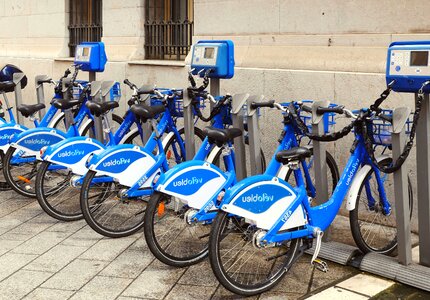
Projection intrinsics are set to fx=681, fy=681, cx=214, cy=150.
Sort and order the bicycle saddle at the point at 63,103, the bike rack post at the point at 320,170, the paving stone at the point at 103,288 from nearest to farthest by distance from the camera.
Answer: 1. the paving stone at the point at 103,288
2. the bike rack post at the point at 320,170
3. the bicycle saddle at the point at 63,103

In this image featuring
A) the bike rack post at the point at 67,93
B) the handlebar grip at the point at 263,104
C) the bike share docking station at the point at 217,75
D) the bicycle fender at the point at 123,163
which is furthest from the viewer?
the bike rack post at the point at 67,93

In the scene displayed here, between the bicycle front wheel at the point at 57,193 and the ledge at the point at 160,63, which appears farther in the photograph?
the ledge at the point at 160,63

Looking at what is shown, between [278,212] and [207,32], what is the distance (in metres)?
3.77

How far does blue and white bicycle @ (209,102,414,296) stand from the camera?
4.08 meters

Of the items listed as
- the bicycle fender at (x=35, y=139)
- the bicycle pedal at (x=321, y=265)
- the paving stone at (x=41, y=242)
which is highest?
the bicycle fender at (x=35, y=139)

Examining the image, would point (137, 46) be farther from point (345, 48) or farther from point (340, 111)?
point (340, 111)

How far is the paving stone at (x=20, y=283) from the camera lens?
13.7ft

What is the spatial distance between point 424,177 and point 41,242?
287 cm

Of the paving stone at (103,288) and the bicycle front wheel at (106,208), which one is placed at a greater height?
the bicycle front wheel at (106,208)

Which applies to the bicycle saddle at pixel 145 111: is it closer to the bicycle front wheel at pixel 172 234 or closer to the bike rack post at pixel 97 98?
the bicycle front wheel at pixel 172 234

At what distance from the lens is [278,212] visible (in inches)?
164

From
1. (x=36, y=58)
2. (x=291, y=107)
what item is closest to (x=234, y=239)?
(x=291, y=107)

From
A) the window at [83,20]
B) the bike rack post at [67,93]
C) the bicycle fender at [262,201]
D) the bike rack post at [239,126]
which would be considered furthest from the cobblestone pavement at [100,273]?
the window at [83,20]

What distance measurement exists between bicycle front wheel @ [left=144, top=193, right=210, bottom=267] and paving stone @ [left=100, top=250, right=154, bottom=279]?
6.3 inches
